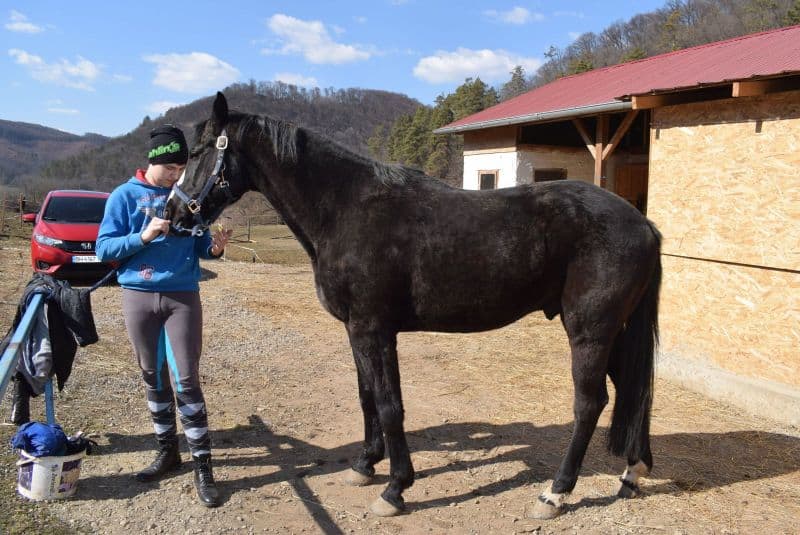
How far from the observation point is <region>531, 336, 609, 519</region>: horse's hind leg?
296cm

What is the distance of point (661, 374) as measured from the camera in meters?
5.46

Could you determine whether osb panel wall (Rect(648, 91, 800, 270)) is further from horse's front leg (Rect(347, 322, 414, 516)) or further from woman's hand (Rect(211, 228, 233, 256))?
woman's hand (Rect(211, 228, 233, 256))

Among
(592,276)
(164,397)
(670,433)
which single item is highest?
(592,276)

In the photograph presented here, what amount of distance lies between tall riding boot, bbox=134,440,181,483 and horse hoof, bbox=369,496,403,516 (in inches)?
50.8

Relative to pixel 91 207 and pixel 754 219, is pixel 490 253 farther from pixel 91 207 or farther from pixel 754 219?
pixel 91 207

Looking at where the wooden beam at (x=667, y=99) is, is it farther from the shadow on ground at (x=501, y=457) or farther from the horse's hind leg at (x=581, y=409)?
the horse's hind leg at (x=581, y=409)

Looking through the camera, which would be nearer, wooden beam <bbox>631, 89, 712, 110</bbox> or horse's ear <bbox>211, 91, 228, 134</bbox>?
horse's ear <bbox>211, 91, 228, 134</bbox>

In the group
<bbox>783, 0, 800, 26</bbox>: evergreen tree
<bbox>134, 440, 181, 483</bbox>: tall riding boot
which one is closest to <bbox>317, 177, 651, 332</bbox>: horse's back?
<bbox>134, 440, 181, 483</bbox>: tall riding boot

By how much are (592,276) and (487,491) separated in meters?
1.46

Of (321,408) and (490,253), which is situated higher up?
(490,253)

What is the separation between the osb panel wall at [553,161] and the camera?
10.5m

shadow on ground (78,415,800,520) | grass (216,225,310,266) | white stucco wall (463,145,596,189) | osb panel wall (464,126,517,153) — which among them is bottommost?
shadow on ground (78,415,800,520)

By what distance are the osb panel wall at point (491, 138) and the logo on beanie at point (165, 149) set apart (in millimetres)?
8439

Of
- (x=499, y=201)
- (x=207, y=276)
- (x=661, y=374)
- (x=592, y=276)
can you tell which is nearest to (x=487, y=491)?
(x=592, y=276)
